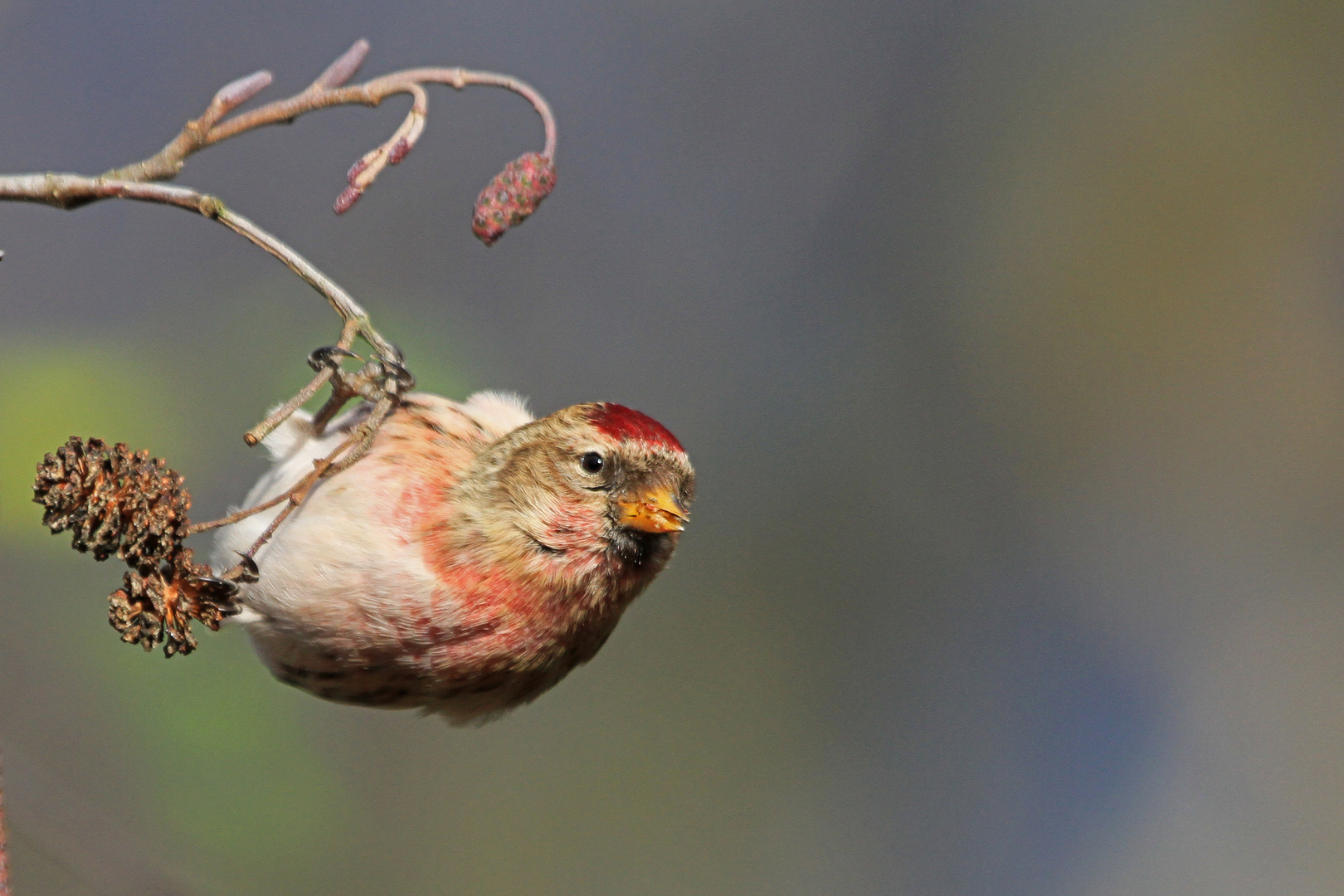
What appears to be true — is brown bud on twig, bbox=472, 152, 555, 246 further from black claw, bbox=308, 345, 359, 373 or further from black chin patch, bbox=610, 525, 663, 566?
black chin patch, bbox=610, 525, 663, 566

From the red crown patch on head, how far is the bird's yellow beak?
0.22 ft

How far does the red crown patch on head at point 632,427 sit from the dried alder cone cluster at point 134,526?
61 centimetres

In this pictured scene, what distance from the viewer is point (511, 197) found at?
48.4 inches

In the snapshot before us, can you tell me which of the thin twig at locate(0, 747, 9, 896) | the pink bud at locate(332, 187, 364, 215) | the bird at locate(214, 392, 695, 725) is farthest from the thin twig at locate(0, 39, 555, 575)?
the thin twig at locate(0, 747, 9, 896)

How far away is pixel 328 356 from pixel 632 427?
1.39 ft

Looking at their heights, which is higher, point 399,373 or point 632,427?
point 632,427

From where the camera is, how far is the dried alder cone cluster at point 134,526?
113 centimetres

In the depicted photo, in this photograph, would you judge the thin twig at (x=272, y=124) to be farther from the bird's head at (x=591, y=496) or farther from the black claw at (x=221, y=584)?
the bird's head at (x=591, y=496)

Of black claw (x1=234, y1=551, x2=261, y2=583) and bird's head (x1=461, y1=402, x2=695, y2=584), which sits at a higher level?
bird's head (x1=461, y1=402, x2=695, y2=584)

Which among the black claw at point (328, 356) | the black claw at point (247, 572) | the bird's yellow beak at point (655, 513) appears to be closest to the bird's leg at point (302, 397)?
the black claw at point (328, 356)

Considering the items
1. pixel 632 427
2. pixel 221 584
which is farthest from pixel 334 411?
pixel 221 584

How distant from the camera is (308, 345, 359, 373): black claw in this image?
132cm

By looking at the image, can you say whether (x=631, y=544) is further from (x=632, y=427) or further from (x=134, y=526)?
(x=134, y=526)

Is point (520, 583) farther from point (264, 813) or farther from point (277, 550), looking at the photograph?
point (264, 813)
